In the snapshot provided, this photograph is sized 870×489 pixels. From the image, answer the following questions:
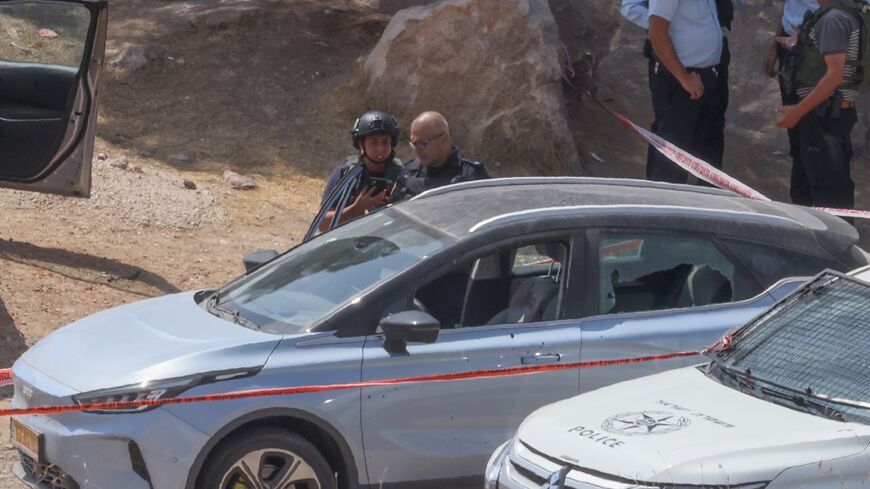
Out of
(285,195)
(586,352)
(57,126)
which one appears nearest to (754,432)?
(586,352)

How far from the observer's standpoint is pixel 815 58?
9.46m

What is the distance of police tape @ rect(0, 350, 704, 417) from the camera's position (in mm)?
5023

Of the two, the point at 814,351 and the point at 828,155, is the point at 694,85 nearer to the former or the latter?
the point at 828,155

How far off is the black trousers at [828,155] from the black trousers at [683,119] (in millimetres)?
697

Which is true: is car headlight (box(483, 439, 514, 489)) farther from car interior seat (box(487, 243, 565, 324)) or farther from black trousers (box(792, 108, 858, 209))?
black trousers (box(792, 108, 858, 209))

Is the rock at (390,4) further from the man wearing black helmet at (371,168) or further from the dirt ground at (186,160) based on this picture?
the man wearing black helmet at (371,168)

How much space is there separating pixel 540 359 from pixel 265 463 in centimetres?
121

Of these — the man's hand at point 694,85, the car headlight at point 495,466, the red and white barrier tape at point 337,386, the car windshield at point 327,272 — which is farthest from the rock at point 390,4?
the car headlight at point 495,466

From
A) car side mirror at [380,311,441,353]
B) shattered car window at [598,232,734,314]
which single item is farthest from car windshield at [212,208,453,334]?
shattered car window at [598,232,734,314]

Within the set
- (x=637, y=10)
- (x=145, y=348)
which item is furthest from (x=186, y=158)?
(x=145, y=348)

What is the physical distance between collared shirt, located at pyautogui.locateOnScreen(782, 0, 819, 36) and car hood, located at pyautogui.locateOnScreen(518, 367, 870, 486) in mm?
6304

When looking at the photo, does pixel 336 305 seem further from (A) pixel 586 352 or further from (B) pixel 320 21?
(B) pixel 320 21

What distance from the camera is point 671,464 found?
4.06 meters

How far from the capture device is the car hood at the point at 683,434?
402 cm
